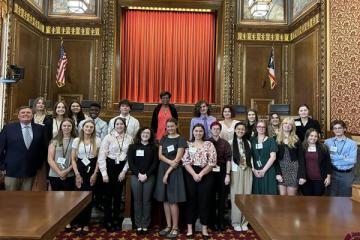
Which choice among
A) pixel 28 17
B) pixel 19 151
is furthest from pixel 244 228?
pixel 28 17

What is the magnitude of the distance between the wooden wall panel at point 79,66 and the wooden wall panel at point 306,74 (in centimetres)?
528

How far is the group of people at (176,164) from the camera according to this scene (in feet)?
12.9

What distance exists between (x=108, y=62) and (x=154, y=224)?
562 centimetres

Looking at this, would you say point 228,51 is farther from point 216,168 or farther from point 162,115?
point 216,168

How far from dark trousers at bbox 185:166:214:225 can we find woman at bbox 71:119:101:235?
3.69 ft

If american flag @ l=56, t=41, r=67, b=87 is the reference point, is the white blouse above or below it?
below

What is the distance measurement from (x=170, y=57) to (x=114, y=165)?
234 inches

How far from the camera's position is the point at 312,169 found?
4027 millimetres

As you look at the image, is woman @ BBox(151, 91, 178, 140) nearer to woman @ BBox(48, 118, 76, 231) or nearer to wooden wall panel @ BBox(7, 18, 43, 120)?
woman @ BBox(48, 118, 76, 231)

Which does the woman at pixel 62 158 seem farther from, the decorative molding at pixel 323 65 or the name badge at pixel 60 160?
the decorative molding at pixel 323 65

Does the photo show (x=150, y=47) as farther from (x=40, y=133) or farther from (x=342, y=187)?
(x=342, y=187)

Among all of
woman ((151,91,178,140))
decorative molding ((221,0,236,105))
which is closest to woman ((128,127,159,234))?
woman ((151,91,178,140))

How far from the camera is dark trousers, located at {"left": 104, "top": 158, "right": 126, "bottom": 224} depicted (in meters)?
4.11

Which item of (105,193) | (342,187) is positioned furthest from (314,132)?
(105,193)
